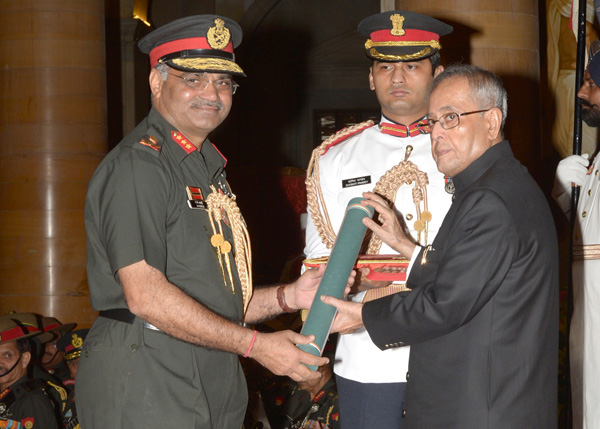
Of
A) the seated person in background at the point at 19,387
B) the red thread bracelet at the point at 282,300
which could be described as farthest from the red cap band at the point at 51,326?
the red thread bracelet at the point at 282,300

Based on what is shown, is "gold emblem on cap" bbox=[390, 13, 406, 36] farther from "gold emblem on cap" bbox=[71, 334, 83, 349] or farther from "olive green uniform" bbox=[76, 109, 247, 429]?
"gold emblem on cap" bbox=[71, 334, 83, 349]

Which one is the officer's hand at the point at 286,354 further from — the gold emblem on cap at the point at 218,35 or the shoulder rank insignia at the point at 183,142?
the gold emblem on cap at the point at 218,35

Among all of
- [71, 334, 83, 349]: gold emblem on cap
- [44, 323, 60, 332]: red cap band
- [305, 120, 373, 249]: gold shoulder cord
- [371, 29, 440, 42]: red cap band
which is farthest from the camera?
[44, 323, 60, 332]: red cap band

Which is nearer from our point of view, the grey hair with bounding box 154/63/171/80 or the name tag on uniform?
the grey hair with bounding box 154/63/171/80

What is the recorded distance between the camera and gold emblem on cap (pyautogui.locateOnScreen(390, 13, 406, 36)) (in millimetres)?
3268

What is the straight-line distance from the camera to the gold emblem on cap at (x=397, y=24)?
3.27m

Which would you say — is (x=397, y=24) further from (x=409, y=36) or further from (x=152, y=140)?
(x=152, y=140)

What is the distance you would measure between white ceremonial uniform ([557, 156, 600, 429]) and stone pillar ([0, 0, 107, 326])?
15.8 feet

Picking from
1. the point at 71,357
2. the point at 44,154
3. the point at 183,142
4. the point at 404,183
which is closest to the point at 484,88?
the point at 404,183

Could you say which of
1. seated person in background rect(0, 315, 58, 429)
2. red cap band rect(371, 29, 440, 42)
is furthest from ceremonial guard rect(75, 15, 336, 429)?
seated person in background rect(0, 315, 58, 429)

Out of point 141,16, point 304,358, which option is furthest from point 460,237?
point 141,16

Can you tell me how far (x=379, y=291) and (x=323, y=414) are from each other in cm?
259

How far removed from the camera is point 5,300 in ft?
24.1

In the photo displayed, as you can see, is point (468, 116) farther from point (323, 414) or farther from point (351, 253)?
point (323, 414)
